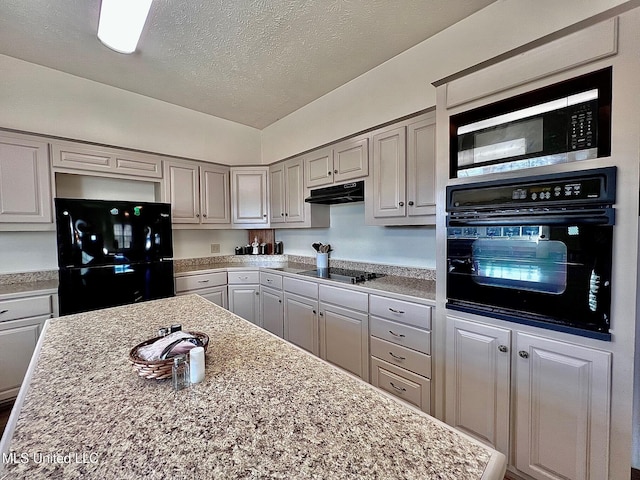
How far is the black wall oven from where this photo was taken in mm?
1178

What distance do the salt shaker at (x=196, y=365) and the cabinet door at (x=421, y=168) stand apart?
1752 millimetres

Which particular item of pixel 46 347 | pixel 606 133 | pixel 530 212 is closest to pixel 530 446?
pixel 530 212

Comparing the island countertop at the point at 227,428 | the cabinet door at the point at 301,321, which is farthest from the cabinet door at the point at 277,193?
the island countertop at the point at 227,428

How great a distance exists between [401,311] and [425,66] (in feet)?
6.43

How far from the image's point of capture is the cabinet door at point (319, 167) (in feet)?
9.17

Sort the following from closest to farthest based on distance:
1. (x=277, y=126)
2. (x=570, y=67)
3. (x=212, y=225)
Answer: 1. (x=570, y=67)
2. (x=212, y=225)
3. (x=277, y=126)

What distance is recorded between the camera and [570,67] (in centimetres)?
124

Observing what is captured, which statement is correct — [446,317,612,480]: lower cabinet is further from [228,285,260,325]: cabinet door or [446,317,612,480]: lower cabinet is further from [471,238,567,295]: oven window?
[228,285,260,325]: cabinet door

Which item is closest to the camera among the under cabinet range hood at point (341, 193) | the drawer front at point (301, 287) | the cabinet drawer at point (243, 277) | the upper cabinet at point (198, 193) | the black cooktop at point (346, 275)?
the black cooktop at point (346, 275)

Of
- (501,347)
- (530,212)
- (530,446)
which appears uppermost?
(530,212)

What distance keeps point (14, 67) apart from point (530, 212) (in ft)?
13.4

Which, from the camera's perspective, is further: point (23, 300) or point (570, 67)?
point (23, 300)

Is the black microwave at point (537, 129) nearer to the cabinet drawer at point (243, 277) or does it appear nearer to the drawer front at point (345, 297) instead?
the drawer front at point (345, 297)

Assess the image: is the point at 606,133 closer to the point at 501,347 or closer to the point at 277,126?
the point at 501,347
